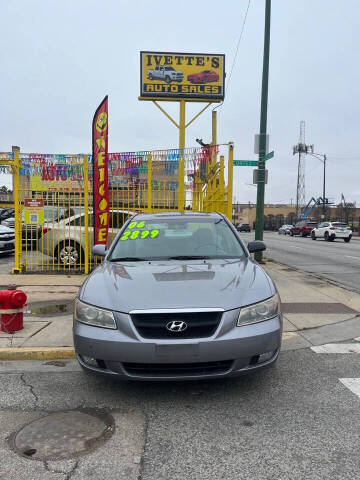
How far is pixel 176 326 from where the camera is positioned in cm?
304

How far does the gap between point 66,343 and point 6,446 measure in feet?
6.60

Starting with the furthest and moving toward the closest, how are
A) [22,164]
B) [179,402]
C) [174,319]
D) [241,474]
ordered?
[22,164], [179,402], [174,319], [241,474]

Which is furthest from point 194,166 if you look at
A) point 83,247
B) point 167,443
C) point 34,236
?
point 167,443

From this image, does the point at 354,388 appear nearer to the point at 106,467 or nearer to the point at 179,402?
the point at 179,402

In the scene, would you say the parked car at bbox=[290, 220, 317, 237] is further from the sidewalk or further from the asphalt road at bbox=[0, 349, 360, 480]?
the asphalt road at bbox=[0, 349, 360, 480]

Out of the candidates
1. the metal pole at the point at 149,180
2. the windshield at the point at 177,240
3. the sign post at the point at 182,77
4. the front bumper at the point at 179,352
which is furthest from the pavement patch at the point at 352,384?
the sign post at the point at 182,77

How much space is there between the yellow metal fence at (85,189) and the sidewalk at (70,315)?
3.30 feet

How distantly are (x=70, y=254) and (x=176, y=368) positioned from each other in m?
7.30

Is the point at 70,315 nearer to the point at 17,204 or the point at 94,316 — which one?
the point at 94,316

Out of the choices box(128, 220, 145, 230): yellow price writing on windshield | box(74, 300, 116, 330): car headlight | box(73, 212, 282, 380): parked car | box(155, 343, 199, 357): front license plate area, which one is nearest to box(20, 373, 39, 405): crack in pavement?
box(73, 212, 282, 380): parked car

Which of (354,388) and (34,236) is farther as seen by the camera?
(34,236)

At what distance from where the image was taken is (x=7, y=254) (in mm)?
14211

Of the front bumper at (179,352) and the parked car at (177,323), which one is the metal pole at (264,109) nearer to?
the parked car at (177,323)

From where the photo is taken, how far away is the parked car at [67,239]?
980 centimetres
